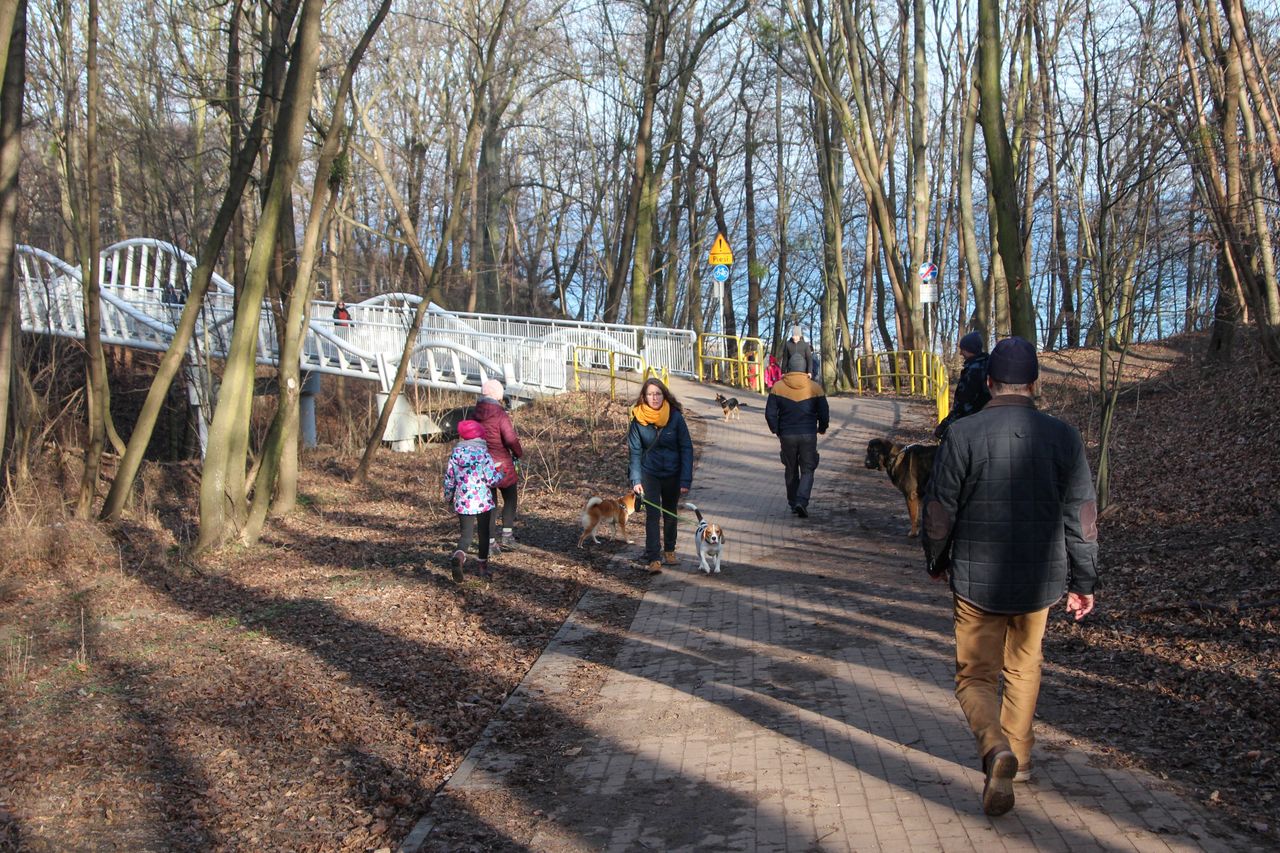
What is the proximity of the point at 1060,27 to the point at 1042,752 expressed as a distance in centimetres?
1987

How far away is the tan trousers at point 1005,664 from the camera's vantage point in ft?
14.6

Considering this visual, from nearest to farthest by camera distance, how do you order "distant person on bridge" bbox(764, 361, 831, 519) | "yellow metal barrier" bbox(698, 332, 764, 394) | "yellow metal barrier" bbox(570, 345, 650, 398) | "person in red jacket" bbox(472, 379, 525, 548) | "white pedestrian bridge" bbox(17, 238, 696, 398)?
"person in red jacket" bbox(472, 379, 525, 548) → "distant person on bridge" bbox(764, 361, 831, 519) → "yellow metal barrier" bbox(570, 345, 650, 398) → "white pedestrian bridge" bbox(17, 238, 696, 398) → "yellow metal barrier" bbox(698, 332, 764, 394)

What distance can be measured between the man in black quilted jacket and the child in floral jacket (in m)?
5.31

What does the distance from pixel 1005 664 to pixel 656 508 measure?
5292 mm

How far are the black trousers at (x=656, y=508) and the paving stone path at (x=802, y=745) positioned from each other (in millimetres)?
345

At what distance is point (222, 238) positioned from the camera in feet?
39.4

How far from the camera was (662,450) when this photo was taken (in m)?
9.41

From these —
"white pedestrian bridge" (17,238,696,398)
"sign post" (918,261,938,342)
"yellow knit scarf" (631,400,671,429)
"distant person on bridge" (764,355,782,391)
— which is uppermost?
"sign post" (918,261,938,342)

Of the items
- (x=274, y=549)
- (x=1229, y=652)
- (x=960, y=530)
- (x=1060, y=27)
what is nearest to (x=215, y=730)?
(x=960, y=530)

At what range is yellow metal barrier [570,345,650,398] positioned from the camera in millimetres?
23625

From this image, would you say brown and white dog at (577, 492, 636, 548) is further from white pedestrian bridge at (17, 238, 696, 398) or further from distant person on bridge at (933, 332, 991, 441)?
white pedestrian bridge at (17, 238, 696, 398)

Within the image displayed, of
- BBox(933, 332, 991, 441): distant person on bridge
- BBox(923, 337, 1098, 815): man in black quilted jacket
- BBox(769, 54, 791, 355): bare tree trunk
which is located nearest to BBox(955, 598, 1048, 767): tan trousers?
BBox(923, 337, 1098, 815): man in black quilted jacket

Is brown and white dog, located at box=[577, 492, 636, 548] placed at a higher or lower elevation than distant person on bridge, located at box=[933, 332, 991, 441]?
lower

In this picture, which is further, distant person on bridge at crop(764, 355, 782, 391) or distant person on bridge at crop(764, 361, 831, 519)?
distant person on bridge at crop(764, 355, 782, 391)
